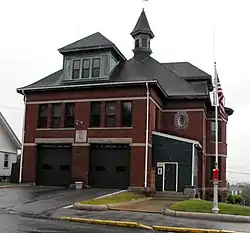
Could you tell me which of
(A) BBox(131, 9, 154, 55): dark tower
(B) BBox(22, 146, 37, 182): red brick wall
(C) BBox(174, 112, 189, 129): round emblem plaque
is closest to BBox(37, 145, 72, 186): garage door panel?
(B) BBox(22, 146, 37, 182): red brick wall

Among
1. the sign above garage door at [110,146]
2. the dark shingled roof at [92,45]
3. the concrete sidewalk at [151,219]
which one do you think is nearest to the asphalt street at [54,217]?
the concrete sidewalk at [151,219]

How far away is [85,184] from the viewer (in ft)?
96.5

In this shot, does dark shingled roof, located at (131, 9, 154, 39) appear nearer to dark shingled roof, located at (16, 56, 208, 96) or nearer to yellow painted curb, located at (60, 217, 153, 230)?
dark shingled roof, located at (16, 56, 208, 96)

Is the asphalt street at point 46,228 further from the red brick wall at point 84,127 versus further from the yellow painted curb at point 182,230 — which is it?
the red brick wall at point 84,127

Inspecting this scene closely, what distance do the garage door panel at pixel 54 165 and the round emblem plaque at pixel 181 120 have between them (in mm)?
8823

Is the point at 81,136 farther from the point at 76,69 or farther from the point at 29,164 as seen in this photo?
the point at 76,69

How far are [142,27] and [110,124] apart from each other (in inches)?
490

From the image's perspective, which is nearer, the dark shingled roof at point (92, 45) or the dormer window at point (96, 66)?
the dark shingled roof at point (92, 45)

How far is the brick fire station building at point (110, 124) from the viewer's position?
28.9m

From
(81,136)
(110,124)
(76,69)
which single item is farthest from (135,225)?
(76,69)

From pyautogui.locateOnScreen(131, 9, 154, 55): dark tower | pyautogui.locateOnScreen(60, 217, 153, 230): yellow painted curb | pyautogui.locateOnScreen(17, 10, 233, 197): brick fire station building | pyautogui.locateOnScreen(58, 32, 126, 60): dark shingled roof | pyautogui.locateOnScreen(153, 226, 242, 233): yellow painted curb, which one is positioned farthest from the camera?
pyautogui.locateOnScreen(131, 9, 154, 55): dark tower

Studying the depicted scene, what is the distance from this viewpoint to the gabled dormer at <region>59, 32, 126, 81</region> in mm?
31281

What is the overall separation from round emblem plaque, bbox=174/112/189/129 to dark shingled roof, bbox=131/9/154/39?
9.36 m

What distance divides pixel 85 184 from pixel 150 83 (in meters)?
8.54
